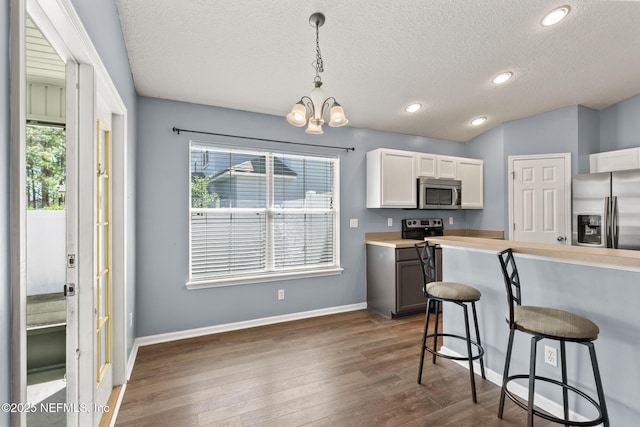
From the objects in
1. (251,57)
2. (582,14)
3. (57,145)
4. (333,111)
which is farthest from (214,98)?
(582,14)

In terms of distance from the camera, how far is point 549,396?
1966mm

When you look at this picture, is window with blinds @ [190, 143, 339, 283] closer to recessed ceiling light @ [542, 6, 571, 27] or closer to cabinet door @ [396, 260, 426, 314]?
cabinet door @ [396, 260, 426, 314]

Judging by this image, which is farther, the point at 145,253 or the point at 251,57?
the point at 145,253

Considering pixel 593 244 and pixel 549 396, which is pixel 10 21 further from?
pixel 593 244

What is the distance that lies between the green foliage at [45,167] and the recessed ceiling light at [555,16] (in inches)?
144

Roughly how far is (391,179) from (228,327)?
269 centimetres

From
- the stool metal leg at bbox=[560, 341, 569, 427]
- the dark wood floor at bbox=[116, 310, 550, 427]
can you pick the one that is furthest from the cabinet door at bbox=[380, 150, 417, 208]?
the stool metal leg at bbox=[560, 341, 569, 427]

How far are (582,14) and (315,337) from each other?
3711mm

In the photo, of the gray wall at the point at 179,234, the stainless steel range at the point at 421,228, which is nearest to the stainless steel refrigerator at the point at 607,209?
the stainless steel range at the point at 421,228

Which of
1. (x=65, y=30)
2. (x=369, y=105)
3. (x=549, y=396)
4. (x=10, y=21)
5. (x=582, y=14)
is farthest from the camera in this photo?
(x=369, y=105)

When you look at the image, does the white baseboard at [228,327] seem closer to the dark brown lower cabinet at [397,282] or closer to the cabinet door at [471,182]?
the dark brown lower cabinet at [397,282]

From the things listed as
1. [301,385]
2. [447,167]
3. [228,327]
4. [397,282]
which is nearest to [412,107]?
[447,167]

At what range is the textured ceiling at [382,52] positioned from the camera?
2.18 meters

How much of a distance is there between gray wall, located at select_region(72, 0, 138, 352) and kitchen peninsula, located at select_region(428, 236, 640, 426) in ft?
8.66
